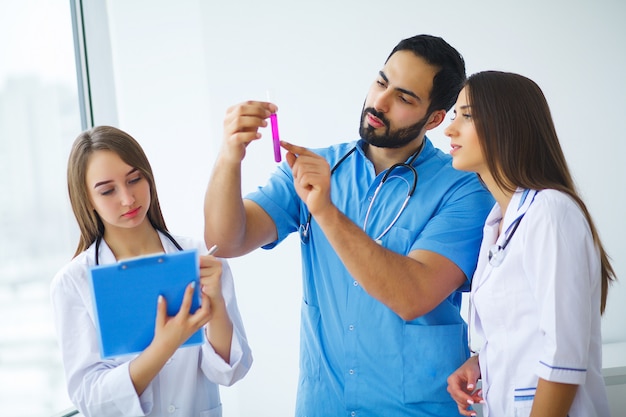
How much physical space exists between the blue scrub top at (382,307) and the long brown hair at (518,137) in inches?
10.3

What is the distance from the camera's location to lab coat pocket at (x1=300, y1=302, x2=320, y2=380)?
1899 mm

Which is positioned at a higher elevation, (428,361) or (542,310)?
(542,310)

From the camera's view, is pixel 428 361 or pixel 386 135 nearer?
pixel 428 361

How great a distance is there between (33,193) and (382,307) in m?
1.28

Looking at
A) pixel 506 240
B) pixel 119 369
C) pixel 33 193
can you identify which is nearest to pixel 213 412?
pixel 119 369

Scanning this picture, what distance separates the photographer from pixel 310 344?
76.1 inches

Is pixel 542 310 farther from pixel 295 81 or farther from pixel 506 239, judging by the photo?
pixel 295 81

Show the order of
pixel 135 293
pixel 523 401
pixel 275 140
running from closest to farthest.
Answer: pixel 135 293, pixel 523 401, pixel 275 140

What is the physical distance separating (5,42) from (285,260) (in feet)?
4.78

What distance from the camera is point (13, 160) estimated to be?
2.15m

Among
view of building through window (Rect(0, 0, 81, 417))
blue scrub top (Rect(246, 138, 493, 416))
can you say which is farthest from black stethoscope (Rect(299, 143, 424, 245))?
view of building through window (Rect(0, 0, 81, 417))

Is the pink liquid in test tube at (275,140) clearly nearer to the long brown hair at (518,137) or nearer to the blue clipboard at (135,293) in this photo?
the blue clipboard at (135,293)

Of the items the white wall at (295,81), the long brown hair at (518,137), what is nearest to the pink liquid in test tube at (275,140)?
the long brown hair at (518,137)

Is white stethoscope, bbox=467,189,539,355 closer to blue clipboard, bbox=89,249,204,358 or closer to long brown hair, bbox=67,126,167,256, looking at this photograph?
blue clipboard, bbox=89,249,204,358
